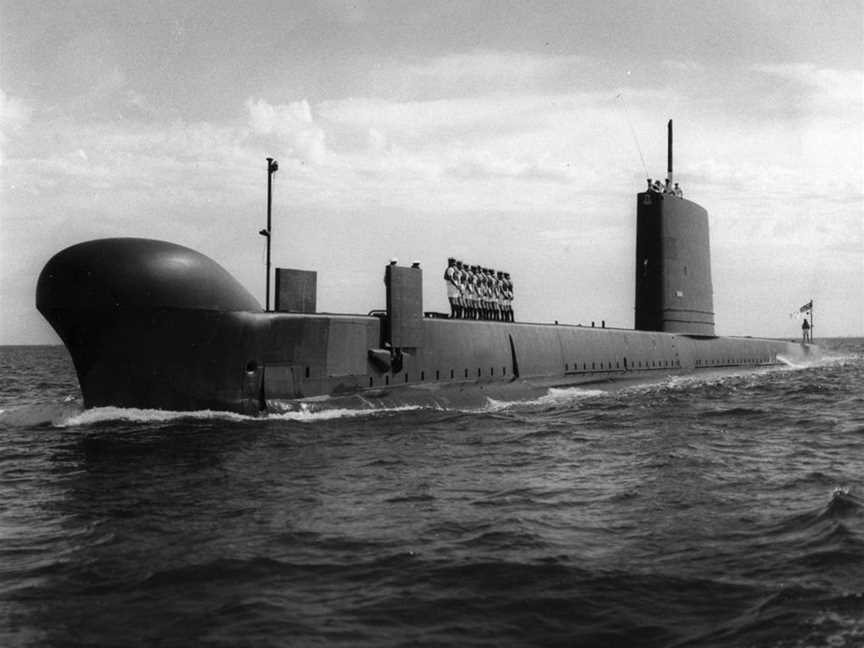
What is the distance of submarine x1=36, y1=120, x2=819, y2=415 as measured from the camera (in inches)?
489

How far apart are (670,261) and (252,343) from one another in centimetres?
1690

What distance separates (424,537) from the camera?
6.52 m

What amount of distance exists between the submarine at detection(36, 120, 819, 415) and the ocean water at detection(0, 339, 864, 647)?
0.81 meters

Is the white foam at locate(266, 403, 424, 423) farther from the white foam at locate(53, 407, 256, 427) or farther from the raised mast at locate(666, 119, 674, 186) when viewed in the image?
the raised mast at locate(666, 119, 674, 186)

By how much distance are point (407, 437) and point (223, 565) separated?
6149mm

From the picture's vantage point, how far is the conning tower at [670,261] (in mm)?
26094

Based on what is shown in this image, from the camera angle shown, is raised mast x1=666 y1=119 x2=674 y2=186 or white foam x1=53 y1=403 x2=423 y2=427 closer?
white foam x1=53 y1=403 x2=423 y2=427

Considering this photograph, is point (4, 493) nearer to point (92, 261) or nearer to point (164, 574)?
point (164, 574)

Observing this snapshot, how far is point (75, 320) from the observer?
12539 mm

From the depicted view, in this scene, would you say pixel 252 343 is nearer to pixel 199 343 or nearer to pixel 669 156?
pixel 199 343

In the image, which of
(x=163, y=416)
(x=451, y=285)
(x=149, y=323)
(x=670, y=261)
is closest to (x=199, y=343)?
(x=149, y=323)

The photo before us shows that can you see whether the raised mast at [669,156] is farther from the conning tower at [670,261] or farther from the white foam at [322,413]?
the white foam at [322,413]

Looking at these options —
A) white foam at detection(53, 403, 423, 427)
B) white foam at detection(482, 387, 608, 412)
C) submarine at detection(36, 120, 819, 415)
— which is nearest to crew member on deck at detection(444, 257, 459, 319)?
submarine at detection(36, 120, 819, 415)

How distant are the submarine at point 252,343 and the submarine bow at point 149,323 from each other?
17mm
